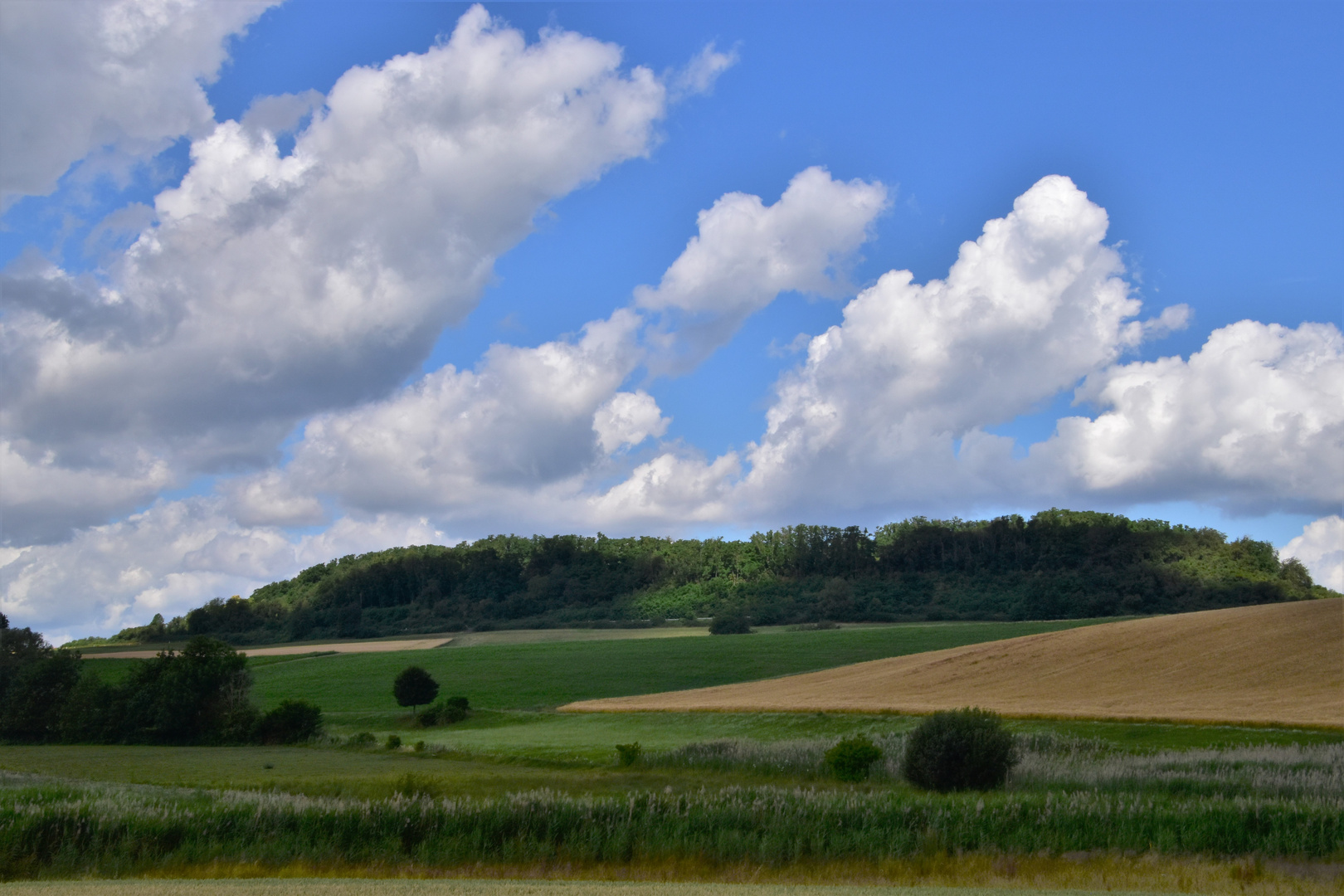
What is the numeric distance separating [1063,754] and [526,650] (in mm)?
60085

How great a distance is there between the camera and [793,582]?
5059 inches

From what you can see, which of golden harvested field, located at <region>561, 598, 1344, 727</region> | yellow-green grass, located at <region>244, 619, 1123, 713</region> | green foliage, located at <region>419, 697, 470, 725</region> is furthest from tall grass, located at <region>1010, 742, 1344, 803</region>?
yellow-green grass, located at <region>244, 619, 1123, 713</region>

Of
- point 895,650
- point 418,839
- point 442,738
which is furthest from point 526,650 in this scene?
point 418,839

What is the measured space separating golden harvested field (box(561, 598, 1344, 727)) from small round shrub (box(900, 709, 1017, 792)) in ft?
40.9

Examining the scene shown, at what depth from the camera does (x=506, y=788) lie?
2381cm

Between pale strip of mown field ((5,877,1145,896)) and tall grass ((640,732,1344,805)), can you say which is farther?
tall grass ((640,732,1344,805))

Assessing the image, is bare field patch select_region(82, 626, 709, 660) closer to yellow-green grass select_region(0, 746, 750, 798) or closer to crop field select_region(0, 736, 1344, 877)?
yellow-green grass select_region(0, 746, 750, 798)

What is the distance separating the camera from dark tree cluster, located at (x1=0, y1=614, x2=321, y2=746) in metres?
46.6

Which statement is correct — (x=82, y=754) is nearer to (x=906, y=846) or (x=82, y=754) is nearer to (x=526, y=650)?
(x=906, y=846)

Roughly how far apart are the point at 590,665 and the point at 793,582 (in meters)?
60.7

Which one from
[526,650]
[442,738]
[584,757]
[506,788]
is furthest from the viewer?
[526,650]

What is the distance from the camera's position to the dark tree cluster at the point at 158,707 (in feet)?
153

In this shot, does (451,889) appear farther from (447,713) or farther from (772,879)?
(447,713)

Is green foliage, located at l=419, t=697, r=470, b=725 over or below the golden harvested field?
below
